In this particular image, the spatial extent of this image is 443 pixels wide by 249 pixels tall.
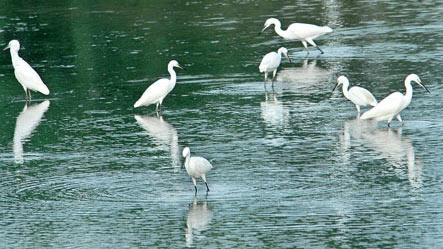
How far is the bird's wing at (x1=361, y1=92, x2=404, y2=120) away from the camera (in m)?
18.8

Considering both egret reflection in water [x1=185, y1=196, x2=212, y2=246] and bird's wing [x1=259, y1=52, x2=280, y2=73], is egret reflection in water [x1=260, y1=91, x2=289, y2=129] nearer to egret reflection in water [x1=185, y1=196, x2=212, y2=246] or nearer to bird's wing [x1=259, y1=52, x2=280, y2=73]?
bird's wing [x1=259, y1=52, x2=280, y2=73]

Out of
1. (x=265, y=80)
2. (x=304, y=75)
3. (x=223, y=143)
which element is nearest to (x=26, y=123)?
(x=223, y=143)

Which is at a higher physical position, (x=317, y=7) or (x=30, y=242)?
(x=30, y=242)

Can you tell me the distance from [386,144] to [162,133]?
427 cm

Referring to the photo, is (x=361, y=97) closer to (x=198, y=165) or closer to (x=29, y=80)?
(x=198, y=165)

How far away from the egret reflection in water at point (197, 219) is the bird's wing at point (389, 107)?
5.40m

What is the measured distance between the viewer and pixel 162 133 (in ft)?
64.5

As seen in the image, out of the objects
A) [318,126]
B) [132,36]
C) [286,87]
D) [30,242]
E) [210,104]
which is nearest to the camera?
[30,242]

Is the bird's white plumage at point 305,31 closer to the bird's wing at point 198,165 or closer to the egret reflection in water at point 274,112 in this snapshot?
the egret reflection in water at point 274,112

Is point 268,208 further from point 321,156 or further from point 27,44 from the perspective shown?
point 27,44

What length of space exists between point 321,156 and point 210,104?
5.35 meters

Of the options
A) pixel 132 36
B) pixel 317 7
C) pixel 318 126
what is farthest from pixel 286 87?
pixel 317 7

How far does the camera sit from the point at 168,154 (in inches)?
702

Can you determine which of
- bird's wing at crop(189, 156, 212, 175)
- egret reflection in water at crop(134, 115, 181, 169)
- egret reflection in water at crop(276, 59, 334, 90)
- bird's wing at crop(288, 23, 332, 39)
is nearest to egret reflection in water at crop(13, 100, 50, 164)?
egret reflection in water at crop(134, 115, 181, 169)
